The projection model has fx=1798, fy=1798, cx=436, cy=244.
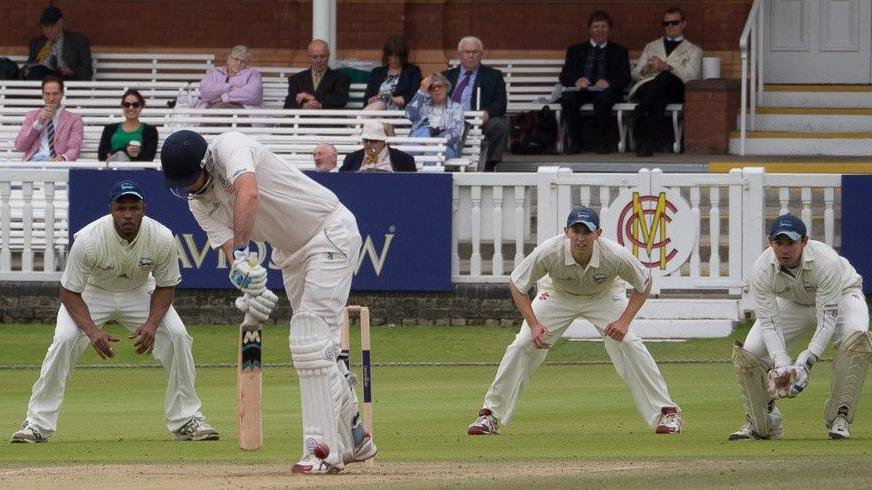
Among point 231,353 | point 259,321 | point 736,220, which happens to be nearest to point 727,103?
point 736,220

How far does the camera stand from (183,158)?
7.48 m

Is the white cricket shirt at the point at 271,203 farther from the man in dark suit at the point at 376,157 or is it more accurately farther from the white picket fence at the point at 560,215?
the man in dark suit at the point at 376,157

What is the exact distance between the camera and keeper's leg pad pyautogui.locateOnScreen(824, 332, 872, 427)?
9.59m

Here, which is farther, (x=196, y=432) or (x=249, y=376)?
(x=196, y=432)

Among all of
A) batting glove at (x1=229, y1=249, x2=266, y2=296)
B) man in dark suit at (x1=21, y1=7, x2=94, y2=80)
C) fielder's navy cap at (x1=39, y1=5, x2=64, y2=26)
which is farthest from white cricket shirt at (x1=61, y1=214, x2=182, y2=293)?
fielder's navy cap at (x1=39, y1=5, x2=64, y2=26)

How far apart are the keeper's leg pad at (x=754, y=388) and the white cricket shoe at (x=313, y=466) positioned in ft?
9.55

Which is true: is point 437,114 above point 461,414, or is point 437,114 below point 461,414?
above

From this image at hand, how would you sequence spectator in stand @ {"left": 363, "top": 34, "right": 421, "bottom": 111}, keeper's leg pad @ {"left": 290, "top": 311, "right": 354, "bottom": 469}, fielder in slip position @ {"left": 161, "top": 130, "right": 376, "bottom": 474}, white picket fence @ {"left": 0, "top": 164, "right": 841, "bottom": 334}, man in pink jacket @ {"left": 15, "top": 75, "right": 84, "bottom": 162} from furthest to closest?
spectator in stand @ {"left": 363, "top": 34, "right": 421, "bottom": 111} → man in pink jacket @ {"left": 15, "top": 75, "right": 84, "bottom": 162} → white picket fence @ {"left": 0, "top": 164, "right": 841, "bottom": 334} → keeper's leg pad @ {"left": 290, "top": 311, "right": 354, "bottom": 469} → fielder in slip position @ {"left": 161, "top": 130, "right": 376, "bottom": 474}

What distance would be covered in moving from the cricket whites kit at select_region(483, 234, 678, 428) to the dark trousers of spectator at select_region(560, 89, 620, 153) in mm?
8071

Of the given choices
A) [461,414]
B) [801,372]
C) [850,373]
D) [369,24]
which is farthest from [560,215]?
[369,24]

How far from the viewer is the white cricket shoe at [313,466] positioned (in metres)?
7.75

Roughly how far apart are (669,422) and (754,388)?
21.9 inches

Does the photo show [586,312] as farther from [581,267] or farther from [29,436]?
[29,436]

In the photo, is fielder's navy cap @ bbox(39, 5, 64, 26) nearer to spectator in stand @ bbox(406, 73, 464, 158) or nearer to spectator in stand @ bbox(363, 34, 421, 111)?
spectator in stand @ bbox(363, 34, 421, 111)
